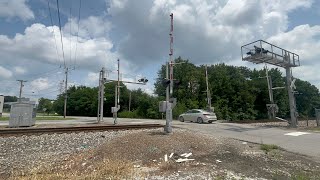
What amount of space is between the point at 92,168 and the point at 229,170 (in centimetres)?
445

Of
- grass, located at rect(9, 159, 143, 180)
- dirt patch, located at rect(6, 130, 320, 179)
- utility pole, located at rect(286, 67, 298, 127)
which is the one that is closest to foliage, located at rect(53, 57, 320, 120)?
utility pole, located at rect(286, 67, 298, 127)

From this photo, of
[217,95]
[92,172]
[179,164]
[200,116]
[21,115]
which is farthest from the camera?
[217,95]

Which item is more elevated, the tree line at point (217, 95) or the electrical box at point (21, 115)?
the tree line at point (217, 95)

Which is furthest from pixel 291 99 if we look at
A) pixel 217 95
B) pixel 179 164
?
pixel 217 95

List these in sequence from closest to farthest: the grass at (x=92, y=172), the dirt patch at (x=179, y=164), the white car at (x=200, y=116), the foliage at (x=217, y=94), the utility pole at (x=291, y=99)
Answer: the grass at (x=92, y=172) < the dirt patch at (x=179, y=164) < the utility pole at (x=291, y=99) < the white car at (x=200, y=116) < the foliage at (x=217, y=94)

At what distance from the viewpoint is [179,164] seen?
30.2ft

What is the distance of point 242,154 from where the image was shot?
36.6 ft

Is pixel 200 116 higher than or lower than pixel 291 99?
lower

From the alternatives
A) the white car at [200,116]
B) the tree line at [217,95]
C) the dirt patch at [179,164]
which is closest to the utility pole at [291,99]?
the white car at [200,116]

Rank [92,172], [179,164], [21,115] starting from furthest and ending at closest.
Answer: [21,115], [179,164], [92,172]

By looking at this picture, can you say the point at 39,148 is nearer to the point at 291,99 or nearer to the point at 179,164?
the point at 179,164

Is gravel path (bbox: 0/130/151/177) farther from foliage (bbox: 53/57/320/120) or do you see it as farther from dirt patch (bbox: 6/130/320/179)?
foliage (bbox: 53/57/320/120)

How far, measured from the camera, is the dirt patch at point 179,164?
26.0 ft

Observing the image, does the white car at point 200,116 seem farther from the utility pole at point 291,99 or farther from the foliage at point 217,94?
the foliage at point 217,94
